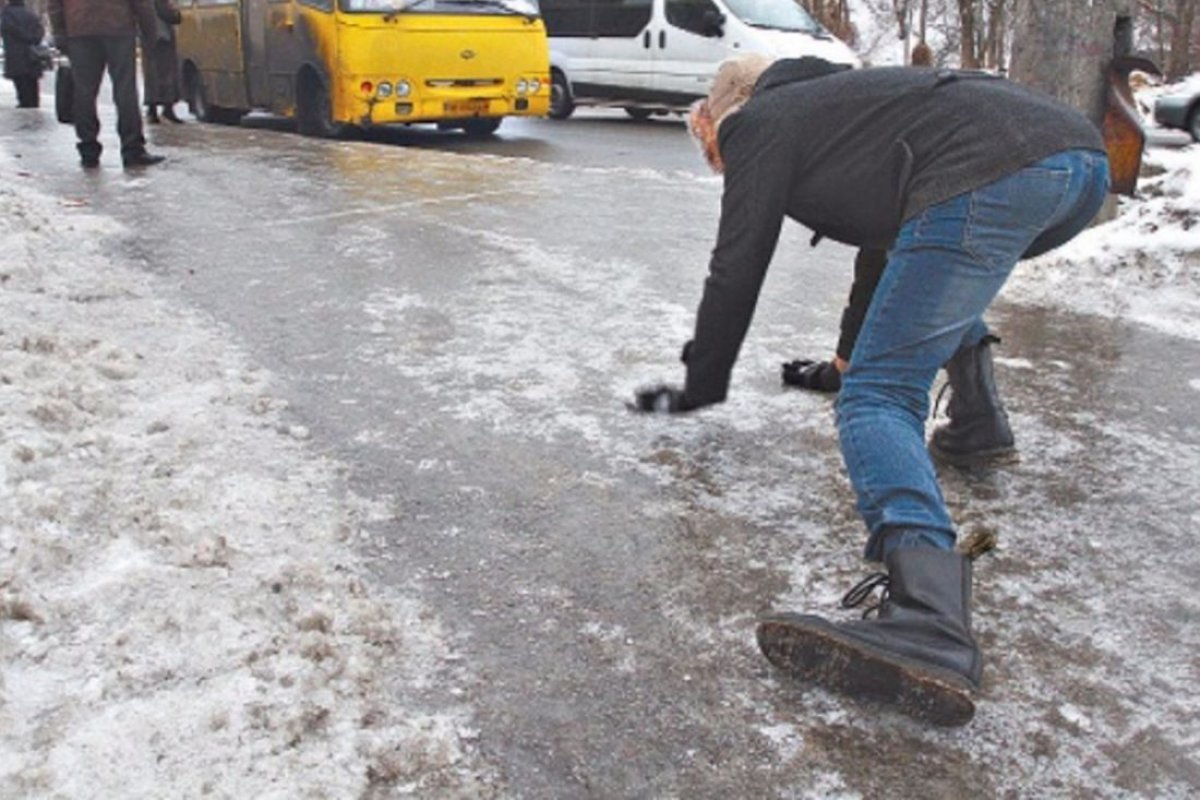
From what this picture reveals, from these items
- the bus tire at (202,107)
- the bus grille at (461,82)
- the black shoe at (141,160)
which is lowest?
the black shoe at (141,160)

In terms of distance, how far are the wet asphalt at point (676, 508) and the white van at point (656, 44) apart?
321 inches

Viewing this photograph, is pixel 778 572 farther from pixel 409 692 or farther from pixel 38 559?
pixel 38 559

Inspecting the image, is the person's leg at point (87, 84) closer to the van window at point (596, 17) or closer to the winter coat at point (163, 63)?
the winter coat at point (163, 63)

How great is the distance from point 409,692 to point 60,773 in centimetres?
61

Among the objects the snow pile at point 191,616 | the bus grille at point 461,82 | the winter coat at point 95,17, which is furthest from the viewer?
the bus grille at point 461,82

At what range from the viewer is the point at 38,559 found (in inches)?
102

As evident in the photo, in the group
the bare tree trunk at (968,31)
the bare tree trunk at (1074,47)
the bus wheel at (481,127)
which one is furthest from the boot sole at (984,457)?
the bare tree trunk at (968,31)

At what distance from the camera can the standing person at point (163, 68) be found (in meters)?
12.6

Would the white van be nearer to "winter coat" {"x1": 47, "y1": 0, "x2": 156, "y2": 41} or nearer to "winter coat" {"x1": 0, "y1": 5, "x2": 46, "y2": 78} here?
"winter coat" {"x1": 0, "y1": 5, "x2": 46, "y2": 78}

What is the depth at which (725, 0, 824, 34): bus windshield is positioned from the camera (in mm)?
14094

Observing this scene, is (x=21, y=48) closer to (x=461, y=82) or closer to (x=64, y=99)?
(x=64, y=99)

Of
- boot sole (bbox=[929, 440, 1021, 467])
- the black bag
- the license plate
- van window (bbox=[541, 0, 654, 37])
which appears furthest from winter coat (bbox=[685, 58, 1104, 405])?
van window (bbox=[541, 0, 654, 37])

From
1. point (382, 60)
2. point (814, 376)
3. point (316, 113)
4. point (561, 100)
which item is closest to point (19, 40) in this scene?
point (316, 113)

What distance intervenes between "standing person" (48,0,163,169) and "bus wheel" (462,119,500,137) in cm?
452
